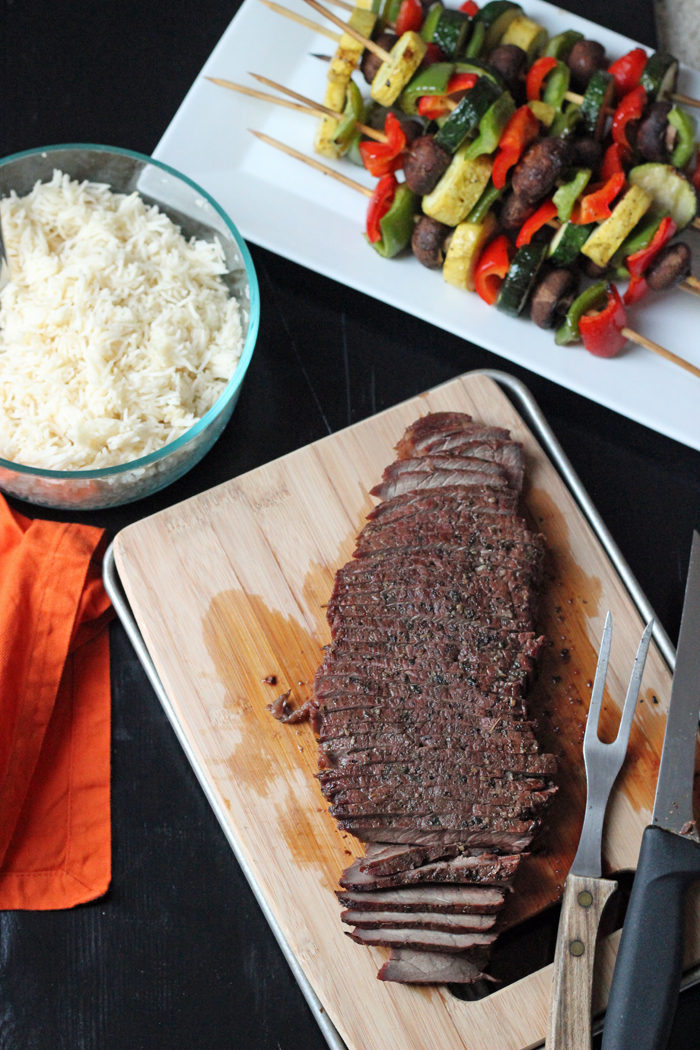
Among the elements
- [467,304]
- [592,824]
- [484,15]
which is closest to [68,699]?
[592,824]

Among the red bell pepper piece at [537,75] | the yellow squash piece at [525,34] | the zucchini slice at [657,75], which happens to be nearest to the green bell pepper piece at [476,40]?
the yellow squash piece at [525,34]

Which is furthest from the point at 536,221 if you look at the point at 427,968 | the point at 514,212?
the point at 427,968

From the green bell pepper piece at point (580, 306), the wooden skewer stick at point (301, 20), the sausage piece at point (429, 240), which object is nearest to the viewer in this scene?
the green bell pepper piece at point (580, 306)

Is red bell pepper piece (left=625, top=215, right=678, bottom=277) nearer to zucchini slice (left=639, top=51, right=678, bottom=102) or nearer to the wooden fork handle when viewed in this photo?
zucchini slice (left=639, top=51, right=678, bottom=102)

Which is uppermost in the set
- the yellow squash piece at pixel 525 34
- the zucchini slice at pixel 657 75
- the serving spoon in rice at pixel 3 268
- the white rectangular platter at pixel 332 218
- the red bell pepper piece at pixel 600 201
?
the zucchini slice at pixel 657 75

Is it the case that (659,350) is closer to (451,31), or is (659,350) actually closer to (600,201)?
(600,201)

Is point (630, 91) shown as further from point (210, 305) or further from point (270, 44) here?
point (210, 305)

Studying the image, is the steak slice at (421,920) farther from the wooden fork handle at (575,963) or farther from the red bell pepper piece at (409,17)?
the red bell pepper piece at (409,17)
